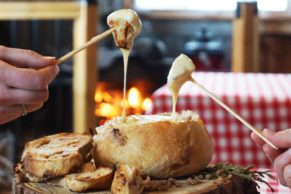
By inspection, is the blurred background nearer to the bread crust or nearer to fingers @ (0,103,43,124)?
fingers @ (0,103,43,124)

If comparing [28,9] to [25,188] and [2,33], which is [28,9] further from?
[2,33]

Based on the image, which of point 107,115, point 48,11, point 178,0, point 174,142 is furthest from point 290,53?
point 174,142

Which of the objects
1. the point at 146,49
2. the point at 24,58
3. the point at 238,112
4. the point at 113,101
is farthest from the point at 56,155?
the point at 146,49

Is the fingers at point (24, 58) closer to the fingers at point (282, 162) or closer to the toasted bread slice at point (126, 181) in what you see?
the toasted bread slice at point (126, 181)

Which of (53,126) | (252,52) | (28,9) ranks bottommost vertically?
(53,126)

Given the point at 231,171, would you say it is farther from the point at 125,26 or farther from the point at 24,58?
the point at 24,58

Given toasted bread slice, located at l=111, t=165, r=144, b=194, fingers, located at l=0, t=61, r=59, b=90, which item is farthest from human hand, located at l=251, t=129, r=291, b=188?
fingers, located at l=0, t=61, r=59, b=90
